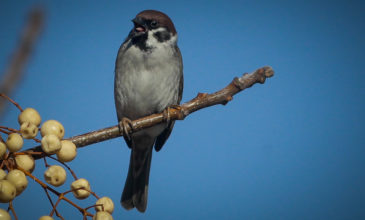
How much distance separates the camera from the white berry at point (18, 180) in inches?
52.7

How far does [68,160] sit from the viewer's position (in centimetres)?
161

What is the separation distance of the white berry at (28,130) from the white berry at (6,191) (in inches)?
10.7

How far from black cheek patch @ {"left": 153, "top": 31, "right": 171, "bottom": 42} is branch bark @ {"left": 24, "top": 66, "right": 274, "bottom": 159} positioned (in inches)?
40.7

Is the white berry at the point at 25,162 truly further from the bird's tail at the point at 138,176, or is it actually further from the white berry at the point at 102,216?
the bird's tail at the point at 138,176

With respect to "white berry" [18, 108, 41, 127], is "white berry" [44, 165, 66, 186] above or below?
below

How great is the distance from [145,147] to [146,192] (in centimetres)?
56

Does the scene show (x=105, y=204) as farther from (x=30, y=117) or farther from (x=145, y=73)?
(x=145, y=73)

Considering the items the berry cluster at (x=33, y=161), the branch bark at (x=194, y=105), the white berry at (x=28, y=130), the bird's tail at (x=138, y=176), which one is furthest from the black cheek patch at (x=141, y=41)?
the white berry at (x=28, y=130)

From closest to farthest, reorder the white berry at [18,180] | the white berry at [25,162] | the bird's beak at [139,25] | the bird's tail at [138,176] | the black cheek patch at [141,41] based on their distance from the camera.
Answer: the white berry at [18,180] < the white berry at [25,162] < the bird's beak at [139,25] < the black cheek patch at [141,41] < the bird's tail at [138,176]

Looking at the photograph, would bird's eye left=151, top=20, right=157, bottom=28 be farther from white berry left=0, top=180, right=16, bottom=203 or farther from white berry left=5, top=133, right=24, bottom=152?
white berry left=0, top=180, right=16, bottom=203

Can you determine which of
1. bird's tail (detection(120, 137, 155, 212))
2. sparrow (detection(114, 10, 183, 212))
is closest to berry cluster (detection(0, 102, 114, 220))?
sparrow (detection(114, 10, 183, 212))

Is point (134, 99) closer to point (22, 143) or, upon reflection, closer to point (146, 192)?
point (146, 192)

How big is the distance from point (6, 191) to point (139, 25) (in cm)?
233

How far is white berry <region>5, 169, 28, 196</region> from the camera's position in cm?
134
